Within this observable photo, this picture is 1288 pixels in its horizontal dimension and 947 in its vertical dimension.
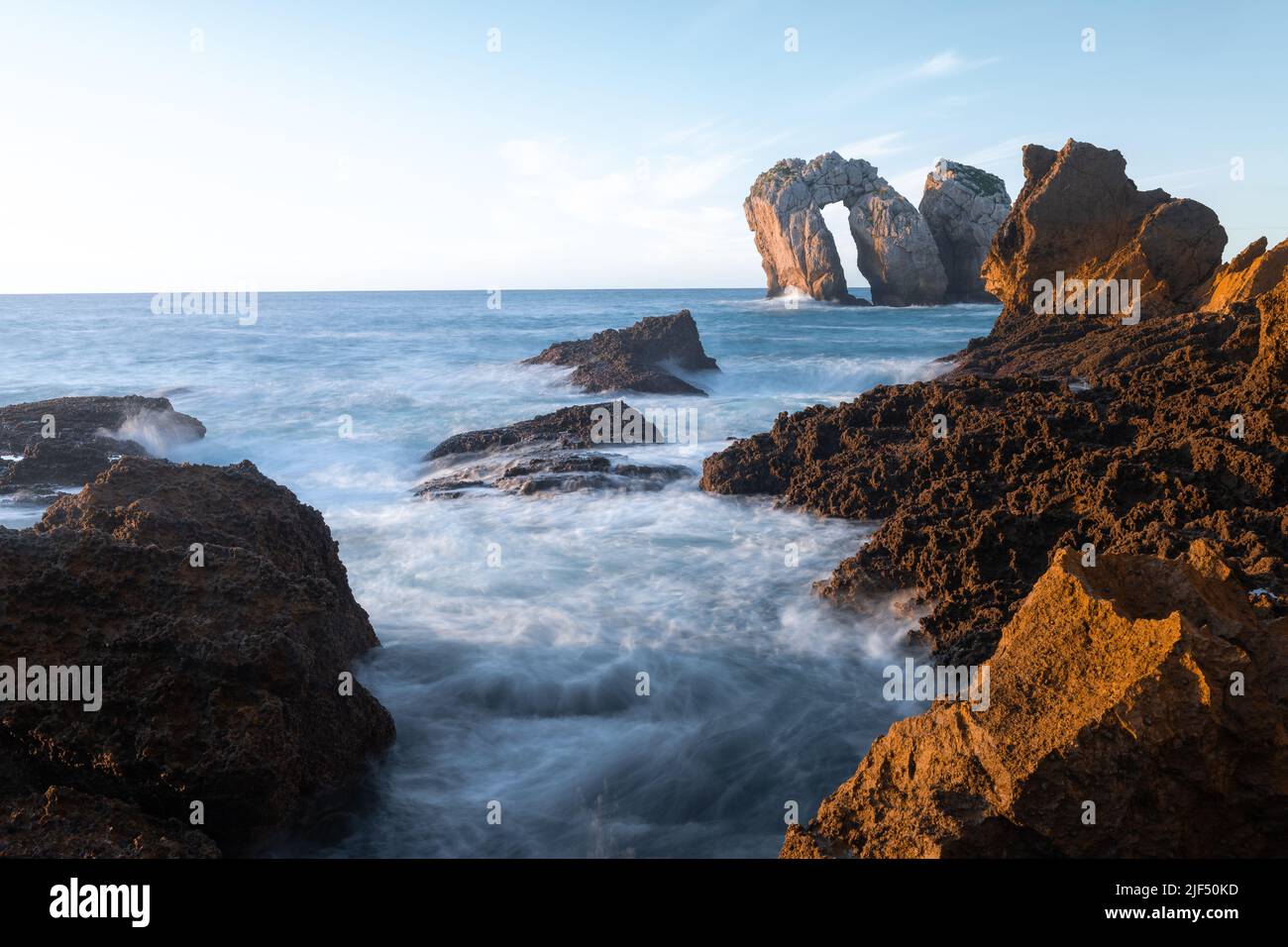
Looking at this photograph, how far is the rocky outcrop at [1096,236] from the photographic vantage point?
53.0ft

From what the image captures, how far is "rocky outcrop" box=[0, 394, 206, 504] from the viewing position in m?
11.5

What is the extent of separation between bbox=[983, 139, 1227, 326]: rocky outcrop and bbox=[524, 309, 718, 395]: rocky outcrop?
7.52 meters

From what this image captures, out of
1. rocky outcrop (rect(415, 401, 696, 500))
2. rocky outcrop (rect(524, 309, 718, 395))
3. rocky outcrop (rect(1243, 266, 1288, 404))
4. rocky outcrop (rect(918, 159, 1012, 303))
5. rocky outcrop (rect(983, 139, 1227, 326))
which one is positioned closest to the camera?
rocky outcrop (rect(1243, 266, 1288, 404))

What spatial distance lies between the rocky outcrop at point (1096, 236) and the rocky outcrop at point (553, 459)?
9.10 meters

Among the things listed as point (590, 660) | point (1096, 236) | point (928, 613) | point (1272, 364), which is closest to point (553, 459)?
point (590, 660)

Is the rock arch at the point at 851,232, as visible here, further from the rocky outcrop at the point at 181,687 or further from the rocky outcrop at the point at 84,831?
the rocky outcrop at the point at 84,831

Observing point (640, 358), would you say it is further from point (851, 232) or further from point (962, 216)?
point (851, 232)

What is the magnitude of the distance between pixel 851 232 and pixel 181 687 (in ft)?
197

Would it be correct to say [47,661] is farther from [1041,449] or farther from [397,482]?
[397,482]

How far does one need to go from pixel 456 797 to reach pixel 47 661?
81.1 inches

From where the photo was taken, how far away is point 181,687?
12.3ft

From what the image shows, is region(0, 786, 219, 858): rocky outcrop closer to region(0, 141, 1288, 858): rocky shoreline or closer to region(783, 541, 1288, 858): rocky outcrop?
region(0, 141, 1288, 858): rocky shoreline

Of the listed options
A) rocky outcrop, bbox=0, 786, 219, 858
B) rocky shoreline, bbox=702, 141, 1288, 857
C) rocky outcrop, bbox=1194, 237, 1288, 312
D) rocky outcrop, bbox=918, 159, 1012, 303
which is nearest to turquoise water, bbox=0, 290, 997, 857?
rocky shoreline, bbox=702, 141, 1288, 857
